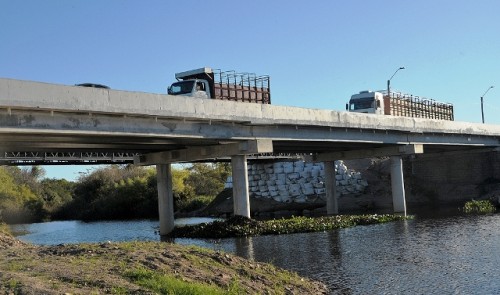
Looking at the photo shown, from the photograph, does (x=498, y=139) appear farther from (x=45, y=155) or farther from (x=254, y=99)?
(x=45, y=155)

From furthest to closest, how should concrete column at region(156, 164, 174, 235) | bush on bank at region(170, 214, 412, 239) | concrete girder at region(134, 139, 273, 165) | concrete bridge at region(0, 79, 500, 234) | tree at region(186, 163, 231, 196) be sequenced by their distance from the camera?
tree at region(186, 163, 231, 196), concrete column at region(156, 164, 174, 235), concrete girder at region(134, 139, 273, 165), bush on bank at region(170, 214, 412, 239), concrete bridge at region(0, 79, 500, 234)

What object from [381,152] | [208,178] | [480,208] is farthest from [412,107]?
[208,178]

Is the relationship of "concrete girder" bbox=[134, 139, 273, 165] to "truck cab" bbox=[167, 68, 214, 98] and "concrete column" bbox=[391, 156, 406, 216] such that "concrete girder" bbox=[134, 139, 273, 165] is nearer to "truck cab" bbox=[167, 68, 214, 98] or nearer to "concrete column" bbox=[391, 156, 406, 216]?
"truck cab" bbox=[167, 68, 214, 98]

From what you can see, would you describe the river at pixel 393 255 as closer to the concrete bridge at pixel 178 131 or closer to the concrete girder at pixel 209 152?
the concrete girder at pixel 209 152

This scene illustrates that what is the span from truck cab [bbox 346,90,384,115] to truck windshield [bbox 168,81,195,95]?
67.9 feet

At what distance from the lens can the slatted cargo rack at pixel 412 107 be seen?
Result: 5281 centimetres

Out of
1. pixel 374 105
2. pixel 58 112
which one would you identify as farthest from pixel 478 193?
pixel 58 112

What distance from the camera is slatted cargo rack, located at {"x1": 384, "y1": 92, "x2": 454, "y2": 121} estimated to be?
2079 inches

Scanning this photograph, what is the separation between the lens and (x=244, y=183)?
36000mm

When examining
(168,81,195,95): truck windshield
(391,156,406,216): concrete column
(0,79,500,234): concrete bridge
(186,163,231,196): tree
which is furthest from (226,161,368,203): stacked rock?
(168,81,195,95): truck windshield

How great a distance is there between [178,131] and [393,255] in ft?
42.9

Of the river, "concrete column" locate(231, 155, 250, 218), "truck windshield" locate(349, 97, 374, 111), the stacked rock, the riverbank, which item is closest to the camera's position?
the riverbank

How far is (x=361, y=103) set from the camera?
5181 centimetres

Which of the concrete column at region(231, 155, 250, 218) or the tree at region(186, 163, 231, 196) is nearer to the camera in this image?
the concrete column at region(231, 155, 250, 218)
